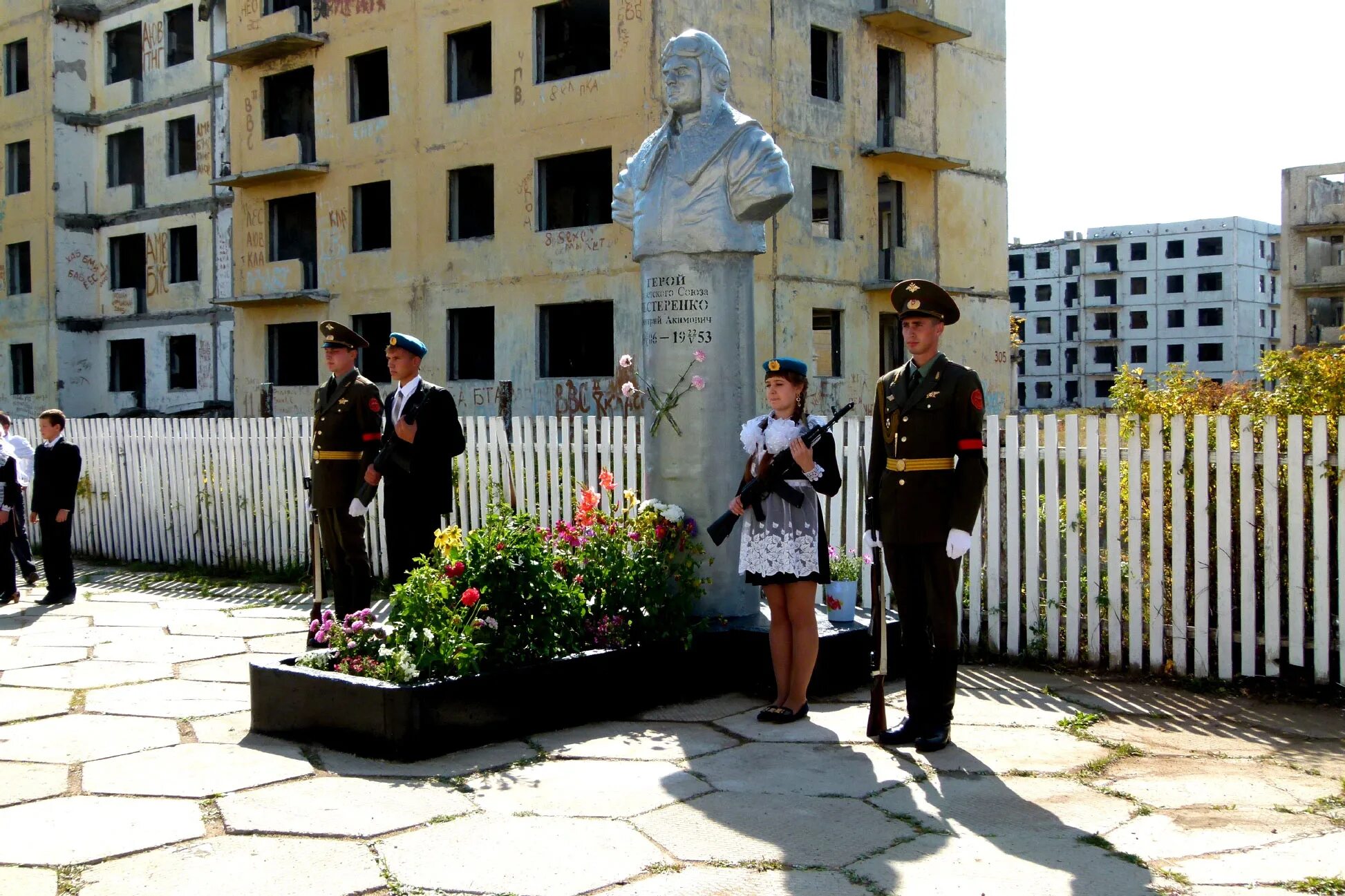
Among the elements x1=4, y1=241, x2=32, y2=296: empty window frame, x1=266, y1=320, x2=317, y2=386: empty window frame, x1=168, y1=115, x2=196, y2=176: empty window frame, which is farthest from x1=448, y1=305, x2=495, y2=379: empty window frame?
x1=4, y1=241, x2=32, y2=296: empty window frame

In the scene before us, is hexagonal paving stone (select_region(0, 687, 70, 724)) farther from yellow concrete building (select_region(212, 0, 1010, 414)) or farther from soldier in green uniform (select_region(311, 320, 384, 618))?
yellow concrete building (select_region(212, 0, 1010, 414))

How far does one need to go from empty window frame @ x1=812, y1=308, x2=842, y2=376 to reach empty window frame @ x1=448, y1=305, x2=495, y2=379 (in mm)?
6771

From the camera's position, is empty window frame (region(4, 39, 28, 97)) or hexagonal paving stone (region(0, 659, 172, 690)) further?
empty window frame (region(4, 39, 28, 97))

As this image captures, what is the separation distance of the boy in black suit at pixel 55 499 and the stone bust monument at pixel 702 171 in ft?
20.0

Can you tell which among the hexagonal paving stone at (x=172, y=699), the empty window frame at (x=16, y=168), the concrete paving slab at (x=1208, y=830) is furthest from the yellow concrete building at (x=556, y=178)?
the concrete paving slab at (x=1208, y=830)

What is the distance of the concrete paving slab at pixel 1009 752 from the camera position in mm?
5492

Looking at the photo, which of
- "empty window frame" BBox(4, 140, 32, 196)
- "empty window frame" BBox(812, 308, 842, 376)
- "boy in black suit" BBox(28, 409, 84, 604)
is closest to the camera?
"boy in black suit" BBox(28, 409, 84, 604)

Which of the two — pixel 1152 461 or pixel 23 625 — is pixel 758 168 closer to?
pixel 1152 461

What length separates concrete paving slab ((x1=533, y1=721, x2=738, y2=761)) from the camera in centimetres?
570

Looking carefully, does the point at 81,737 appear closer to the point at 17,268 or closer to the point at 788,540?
the point at 788,540

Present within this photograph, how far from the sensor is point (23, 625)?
9430mm

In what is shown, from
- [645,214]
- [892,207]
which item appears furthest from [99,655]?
[892,207]

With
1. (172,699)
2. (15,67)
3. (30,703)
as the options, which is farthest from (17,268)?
(172,699)

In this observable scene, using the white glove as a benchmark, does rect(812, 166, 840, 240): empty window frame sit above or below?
above
